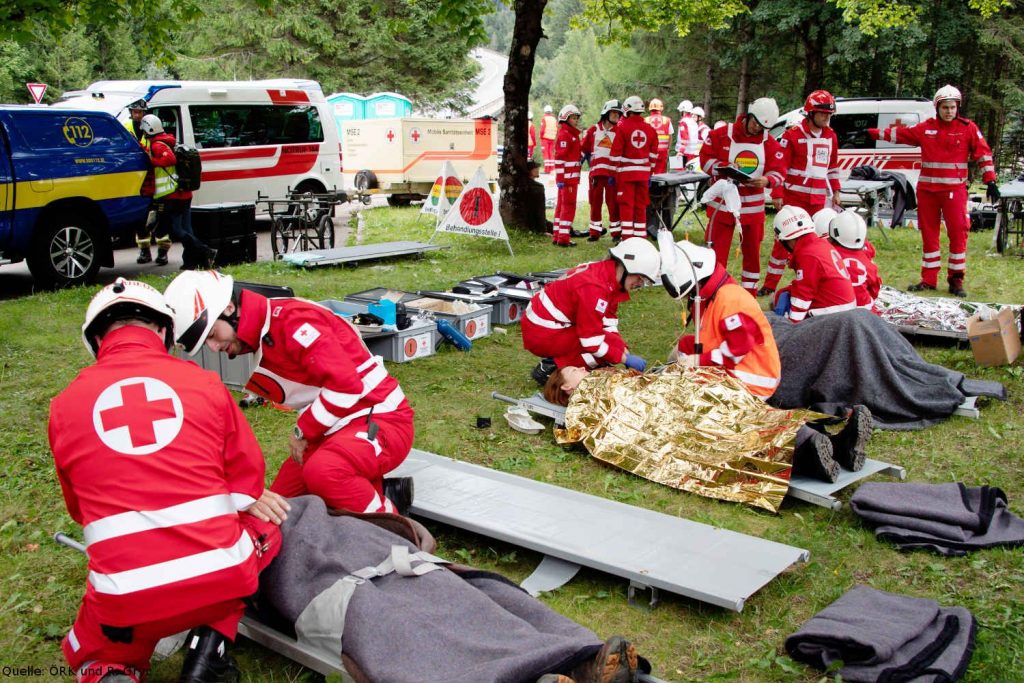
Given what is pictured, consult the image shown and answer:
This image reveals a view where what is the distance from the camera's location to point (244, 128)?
15094mm

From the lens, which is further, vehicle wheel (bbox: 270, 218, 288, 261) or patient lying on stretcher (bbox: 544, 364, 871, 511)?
vehicle wheel (bbox: 270, 218, 288, 261)

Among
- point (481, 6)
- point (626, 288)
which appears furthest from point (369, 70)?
point (626, 288)

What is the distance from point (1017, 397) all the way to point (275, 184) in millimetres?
12370

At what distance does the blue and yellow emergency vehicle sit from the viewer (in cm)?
991

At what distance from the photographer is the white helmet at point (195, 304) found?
12.1 feet

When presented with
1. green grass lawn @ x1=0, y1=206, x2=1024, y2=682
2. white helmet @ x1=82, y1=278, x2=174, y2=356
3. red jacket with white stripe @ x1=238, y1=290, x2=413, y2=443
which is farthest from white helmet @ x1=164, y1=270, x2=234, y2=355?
green grass lawn @ x1=0, y1=206, x2=1024, y2=682

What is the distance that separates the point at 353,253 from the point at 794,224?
21.4 feet

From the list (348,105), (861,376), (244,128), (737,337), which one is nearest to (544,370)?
(737,337)

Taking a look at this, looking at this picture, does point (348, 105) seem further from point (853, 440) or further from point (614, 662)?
point (614, 662)

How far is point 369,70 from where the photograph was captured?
36.3 m

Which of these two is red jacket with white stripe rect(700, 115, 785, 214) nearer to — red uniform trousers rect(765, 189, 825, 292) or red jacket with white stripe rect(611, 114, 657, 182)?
red uniform trousers rect(765, 189, 825, 292)

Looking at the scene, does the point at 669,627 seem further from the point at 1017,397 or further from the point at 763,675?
the point at 1017,397

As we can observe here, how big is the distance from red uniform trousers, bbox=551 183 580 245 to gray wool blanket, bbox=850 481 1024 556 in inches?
384

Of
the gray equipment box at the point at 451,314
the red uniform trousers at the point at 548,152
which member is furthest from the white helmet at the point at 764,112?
the red uniform trousers at the point at 548,152
